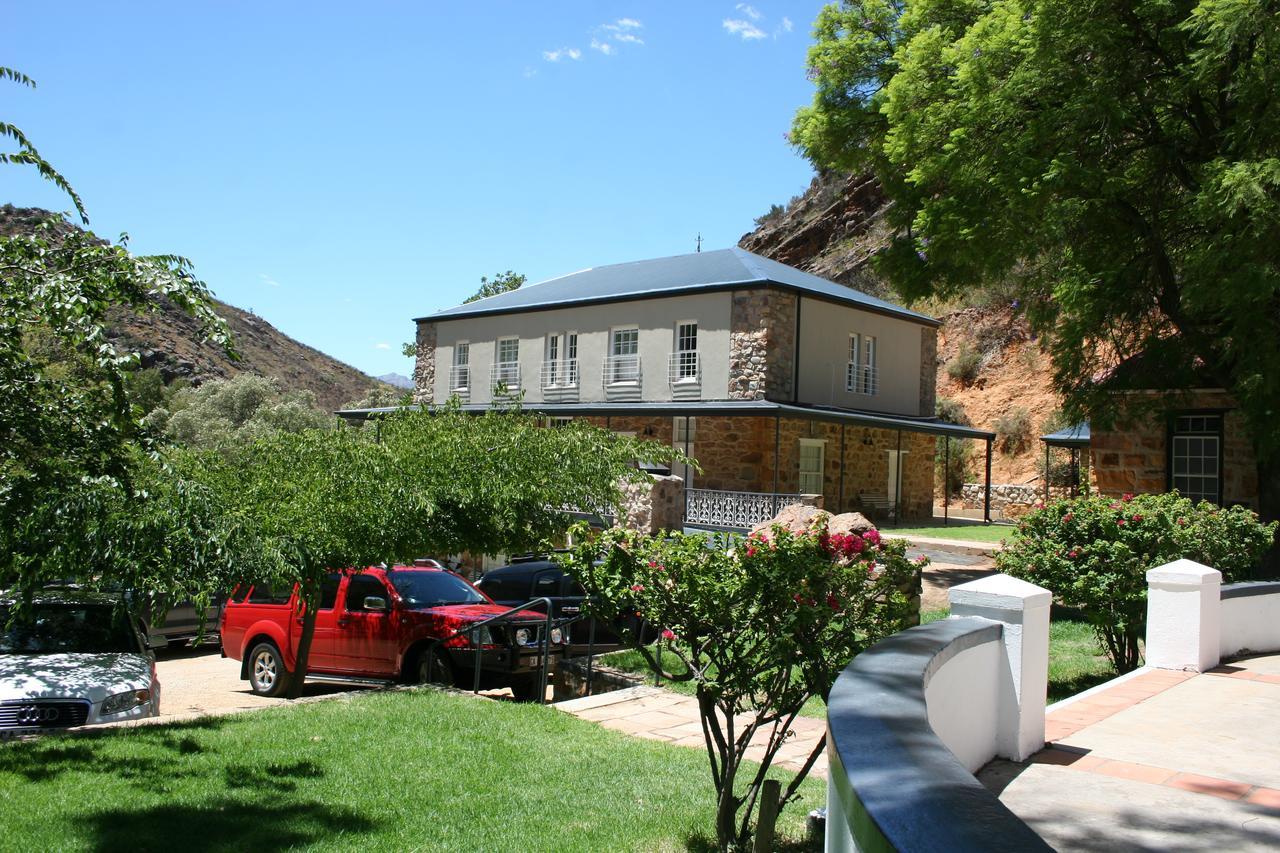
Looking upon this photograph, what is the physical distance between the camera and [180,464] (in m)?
8.88

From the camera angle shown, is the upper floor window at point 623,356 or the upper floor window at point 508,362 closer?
the upper floor window at point 623,356

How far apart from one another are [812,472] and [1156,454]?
10280 mm

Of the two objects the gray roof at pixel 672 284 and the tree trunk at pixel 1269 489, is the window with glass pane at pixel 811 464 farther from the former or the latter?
the tree trunk at pixel 1269 489

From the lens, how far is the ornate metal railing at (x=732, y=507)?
23.0m

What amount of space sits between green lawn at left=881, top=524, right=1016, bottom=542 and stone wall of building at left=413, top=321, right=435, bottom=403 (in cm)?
1664

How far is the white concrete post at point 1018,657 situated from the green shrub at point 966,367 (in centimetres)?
4000

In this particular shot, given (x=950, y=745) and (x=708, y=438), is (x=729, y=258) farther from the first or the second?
(x=950, y=745)

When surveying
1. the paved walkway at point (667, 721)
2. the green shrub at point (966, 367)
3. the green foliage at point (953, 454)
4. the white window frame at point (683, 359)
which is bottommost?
the paved walkway at point (667, 721)

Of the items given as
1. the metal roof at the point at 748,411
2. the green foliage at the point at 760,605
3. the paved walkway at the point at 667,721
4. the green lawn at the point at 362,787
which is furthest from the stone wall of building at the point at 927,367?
the green foliage at the point at 760,605

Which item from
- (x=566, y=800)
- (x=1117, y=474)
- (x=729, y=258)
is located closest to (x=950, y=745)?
(x=566, y=800)

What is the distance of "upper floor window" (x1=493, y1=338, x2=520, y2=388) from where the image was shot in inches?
1277

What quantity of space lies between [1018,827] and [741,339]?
83.1 ft

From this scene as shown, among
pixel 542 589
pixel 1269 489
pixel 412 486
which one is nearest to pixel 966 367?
pixel 1269 489

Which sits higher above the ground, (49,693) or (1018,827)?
(1018,827)
